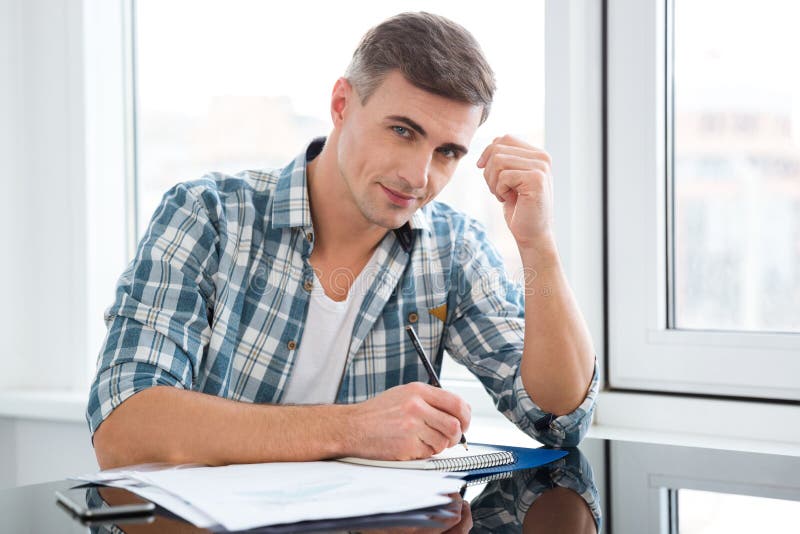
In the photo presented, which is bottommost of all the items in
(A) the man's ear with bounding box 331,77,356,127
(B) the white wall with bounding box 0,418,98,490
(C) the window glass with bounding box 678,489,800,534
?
(B) the white wall with bounding box 0,418,98,490

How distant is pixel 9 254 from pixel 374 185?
1151mm

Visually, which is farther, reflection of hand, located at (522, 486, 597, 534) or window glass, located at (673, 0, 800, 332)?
window glass, located at (673, 0, 800, 332)

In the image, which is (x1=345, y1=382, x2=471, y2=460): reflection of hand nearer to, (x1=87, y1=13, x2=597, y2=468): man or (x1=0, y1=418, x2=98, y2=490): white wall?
(x1=87, y1=13, x2=597, y2=468): man

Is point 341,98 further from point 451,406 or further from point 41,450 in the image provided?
point 41,450

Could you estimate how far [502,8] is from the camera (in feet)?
5.57

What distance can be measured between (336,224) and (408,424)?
1.79 feet

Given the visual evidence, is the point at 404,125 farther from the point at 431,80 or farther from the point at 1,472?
the point at 1,472

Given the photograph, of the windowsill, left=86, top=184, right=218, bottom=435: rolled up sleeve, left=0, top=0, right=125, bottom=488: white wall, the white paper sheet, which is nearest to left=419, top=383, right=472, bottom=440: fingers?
the white paper sheet

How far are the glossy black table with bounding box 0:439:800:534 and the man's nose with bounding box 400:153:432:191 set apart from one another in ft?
1.46

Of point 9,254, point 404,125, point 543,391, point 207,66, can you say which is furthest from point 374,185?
point 9,254

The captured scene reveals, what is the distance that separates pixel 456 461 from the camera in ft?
3.02

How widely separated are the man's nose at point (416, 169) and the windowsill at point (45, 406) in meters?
1.02

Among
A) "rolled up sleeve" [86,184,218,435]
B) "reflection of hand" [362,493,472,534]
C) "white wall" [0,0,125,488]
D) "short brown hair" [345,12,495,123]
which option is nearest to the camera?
"reflection of hand" [362,493,472,534]

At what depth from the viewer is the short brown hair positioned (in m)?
1.22
